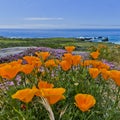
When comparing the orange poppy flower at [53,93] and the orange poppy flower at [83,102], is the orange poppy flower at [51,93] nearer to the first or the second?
the orange poppy flower at [53,93]

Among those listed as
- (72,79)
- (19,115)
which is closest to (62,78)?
(72,79)

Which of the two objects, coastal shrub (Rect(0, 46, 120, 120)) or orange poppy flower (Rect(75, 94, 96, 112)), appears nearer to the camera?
orange poppy flower (Rect(75, 94, 96, 112))

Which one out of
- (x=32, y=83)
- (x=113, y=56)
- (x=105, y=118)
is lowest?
(x=113, y=56)

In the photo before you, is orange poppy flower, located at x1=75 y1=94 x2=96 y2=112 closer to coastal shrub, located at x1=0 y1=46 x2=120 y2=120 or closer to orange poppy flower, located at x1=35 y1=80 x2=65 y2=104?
coastal shrub, located at x1=0 y1=46 x2=120 y2=120

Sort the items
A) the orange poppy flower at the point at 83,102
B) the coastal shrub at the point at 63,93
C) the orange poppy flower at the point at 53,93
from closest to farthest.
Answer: the orange poppy flower at the point at 53,93
the orange poppy flower at the point at 83,102
the coastal shrub at the point at 63,93

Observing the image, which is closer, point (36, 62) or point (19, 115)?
point (19, 115)

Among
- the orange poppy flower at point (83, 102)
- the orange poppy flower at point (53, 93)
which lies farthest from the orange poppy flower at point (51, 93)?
the orange poppy flower at point (83, 102)

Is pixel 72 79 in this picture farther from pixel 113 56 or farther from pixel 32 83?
pixel 113 56

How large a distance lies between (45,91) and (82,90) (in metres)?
1.50

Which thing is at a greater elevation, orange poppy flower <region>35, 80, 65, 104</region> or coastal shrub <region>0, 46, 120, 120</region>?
orange poppy flower <region>35, 80, 65, 104</region>

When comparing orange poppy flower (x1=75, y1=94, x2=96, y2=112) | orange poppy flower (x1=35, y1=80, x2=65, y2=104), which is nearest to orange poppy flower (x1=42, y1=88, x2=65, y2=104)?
orange poppy flower (x1=35, y1=80, x2=65, y2=104)

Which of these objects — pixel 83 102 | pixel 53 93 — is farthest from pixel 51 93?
pixel 83 102

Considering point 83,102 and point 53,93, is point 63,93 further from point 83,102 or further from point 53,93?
point 53,93

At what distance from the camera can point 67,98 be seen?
4520 millimetres
